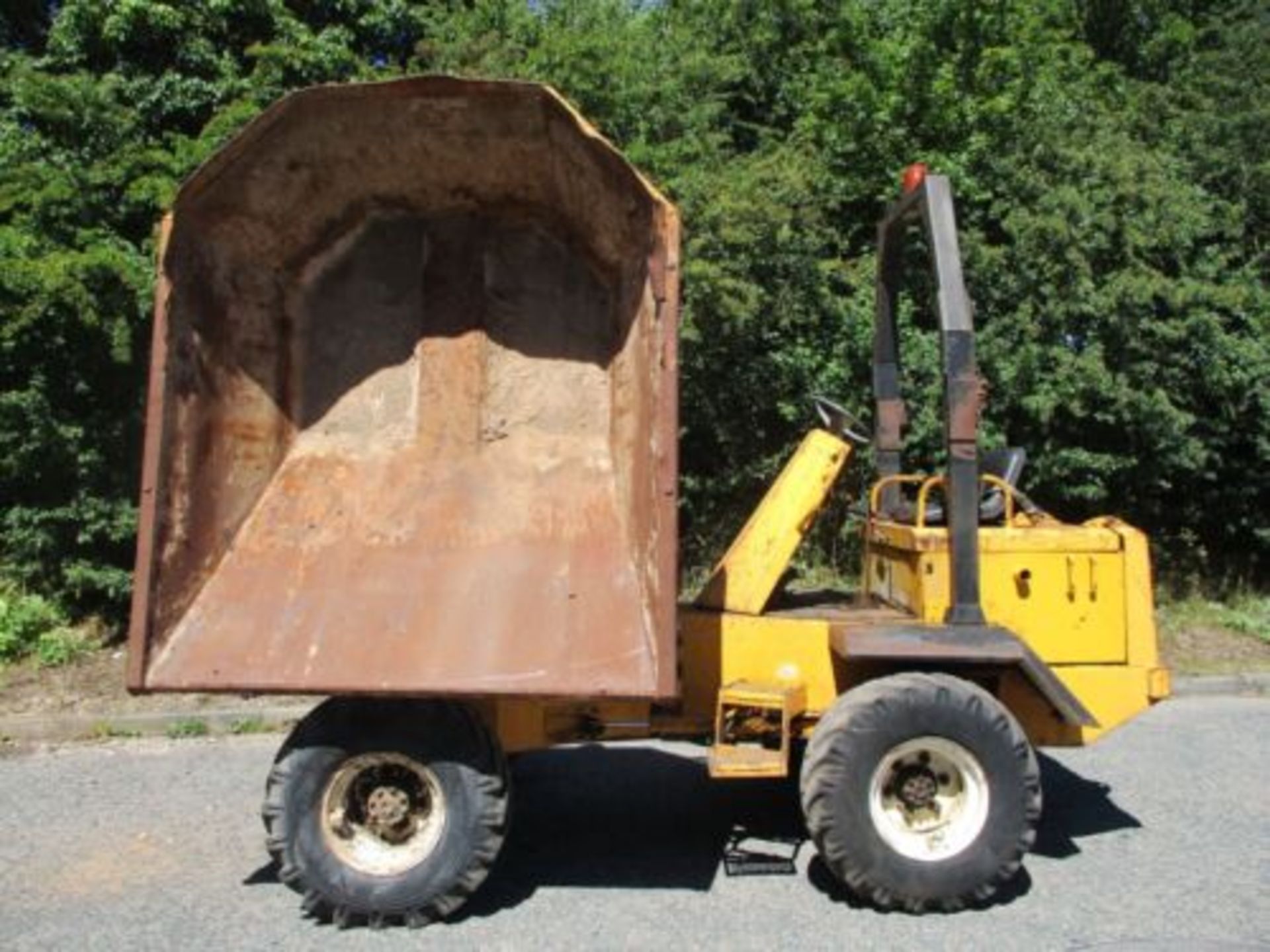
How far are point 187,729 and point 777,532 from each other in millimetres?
4668

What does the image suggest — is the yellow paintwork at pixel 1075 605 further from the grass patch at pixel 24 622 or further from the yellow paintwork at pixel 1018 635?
the grass patch at pixel 24 622

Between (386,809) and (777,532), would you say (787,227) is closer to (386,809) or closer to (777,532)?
(777,532)

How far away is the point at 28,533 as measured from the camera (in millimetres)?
9609

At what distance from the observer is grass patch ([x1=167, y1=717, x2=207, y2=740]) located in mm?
8008

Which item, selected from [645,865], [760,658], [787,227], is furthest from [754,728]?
[787,227]

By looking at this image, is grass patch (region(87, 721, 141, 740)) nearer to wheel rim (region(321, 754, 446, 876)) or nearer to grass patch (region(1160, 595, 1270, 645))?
wheel rim (region(321, 754, 446, 876))

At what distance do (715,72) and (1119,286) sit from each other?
183 inches

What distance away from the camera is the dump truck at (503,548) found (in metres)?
4.52

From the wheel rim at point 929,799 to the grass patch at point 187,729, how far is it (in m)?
5.12

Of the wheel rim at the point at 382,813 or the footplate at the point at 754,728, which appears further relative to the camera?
the footplate at the point at 754,728

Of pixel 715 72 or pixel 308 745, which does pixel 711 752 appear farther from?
pixel 715 72

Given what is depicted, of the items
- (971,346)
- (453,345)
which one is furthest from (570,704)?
(971,346)

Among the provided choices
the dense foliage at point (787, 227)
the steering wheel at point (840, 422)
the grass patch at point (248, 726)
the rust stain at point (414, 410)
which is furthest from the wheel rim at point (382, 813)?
the dense foliage at point (787, 227)

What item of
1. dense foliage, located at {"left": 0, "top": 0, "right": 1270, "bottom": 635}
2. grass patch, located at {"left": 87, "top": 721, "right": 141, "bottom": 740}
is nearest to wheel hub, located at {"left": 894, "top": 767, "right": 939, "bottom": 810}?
grass patch, located at {"left": 87, "top": 721, "right": 141, "bottom": 740}
